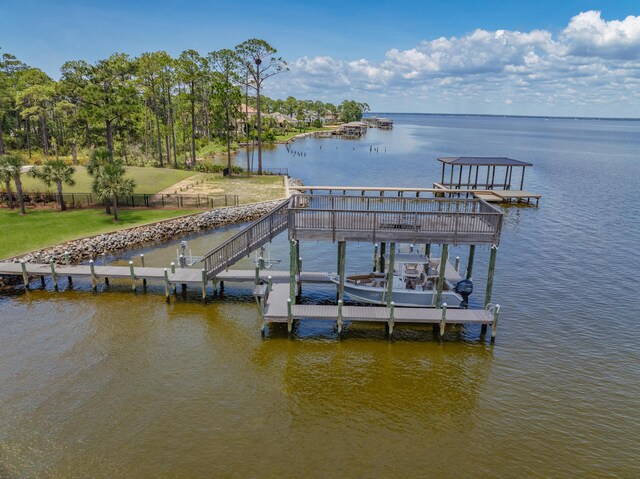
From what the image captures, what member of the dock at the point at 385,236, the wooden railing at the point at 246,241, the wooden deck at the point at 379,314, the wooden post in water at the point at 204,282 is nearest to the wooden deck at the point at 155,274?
the wooden post in water at the point at 204,282

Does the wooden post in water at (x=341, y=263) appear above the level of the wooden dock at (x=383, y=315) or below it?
above

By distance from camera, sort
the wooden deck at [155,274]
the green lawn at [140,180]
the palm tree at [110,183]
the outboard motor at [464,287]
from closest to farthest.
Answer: the outboard motor at [464,287], the wooden deck at [155,274], the palm tree at [110,183], the green lawn at [140,180]

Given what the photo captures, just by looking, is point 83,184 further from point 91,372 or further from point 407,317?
point 407,317

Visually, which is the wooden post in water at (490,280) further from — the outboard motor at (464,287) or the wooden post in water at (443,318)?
the wooden post in water at (443,318)

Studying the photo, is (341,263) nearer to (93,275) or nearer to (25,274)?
(93,275)

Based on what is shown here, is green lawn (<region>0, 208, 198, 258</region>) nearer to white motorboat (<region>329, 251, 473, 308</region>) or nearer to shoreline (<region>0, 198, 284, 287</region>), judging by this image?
shoreline (<region>0, 198, 284, 287</region>)

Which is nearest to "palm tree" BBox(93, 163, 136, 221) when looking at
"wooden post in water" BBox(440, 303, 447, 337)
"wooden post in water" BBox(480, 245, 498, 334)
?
"wooden post in water" BBox(440, 303, 447, 337)
